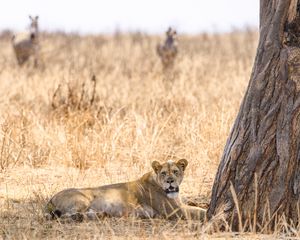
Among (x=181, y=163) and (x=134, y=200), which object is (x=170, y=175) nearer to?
(x=181, y=163)

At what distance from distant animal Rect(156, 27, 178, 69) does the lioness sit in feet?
49.8

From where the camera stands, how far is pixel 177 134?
456 inches

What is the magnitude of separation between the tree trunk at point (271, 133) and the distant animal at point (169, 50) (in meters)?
16.3

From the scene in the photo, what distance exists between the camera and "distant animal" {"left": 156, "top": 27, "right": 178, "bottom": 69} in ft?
77.5

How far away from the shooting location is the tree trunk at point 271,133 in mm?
6719

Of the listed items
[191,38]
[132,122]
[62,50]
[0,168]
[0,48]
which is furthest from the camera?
[191,38]

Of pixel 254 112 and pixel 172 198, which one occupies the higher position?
pixel 254 112

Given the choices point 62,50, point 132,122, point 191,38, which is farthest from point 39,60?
point 191,38

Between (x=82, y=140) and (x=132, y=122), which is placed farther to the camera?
(x=132, y=122)

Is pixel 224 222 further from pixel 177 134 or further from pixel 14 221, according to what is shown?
pixel 177 134

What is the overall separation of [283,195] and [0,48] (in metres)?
34.5

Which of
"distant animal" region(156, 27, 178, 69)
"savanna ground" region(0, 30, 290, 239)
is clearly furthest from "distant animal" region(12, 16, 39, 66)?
"savanna ground" region(0, 30, 290, 239)

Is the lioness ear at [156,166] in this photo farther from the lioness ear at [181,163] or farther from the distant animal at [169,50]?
the distant animal at [169,50]

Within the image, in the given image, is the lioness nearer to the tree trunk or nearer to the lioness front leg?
the lioness front leg
